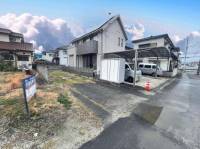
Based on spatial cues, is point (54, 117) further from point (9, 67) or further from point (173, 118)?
point (9, 67)

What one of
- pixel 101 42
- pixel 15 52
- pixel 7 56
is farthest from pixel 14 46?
pixel 101 42

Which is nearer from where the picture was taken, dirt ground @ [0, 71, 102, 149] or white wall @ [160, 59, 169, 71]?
dirt ground @ [0, 71, 102, 149]

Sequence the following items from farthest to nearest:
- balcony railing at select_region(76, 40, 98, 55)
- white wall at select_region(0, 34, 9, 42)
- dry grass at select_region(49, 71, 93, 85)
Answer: white wall at select_region(0, 34, 9, 42)
balcony railing at select_region(76, 40, 98, 55)
dry grass at select_region(49, 71, 93, 85)

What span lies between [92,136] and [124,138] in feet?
2.92

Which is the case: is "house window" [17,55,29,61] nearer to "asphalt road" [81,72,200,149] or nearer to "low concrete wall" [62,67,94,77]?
"low concrete wall" [62,67,94,77]

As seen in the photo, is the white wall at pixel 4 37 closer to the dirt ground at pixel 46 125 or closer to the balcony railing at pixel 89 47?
the balcony railing at pixel 89 47

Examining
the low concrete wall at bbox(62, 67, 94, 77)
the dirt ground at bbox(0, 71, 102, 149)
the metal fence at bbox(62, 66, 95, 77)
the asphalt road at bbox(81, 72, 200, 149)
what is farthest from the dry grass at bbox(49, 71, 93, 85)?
the asphalt road at bbox(81, 72, 200, 149)

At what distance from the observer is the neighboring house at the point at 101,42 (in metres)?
16.8

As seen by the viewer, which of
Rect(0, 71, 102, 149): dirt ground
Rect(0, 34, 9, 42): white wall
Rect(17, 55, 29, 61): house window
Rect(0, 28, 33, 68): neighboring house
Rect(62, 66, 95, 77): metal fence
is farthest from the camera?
Rect(0, 34, 9, 42): white wall

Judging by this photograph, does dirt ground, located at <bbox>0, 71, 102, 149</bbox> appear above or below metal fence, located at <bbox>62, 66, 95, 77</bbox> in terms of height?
below

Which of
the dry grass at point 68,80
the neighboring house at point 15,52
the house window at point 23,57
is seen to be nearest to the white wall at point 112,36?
the dry grass at point 68,80

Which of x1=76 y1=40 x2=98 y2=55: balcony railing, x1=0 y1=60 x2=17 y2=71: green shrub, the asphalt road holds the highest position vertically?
x1=76 y1=40 x2=98 y2=55: balcony railing

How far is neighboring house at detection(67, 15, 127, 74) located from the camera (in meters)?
16.8

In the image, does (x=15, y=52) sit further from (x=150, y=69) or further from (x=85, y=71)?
Answer: (x=150, y=69)
